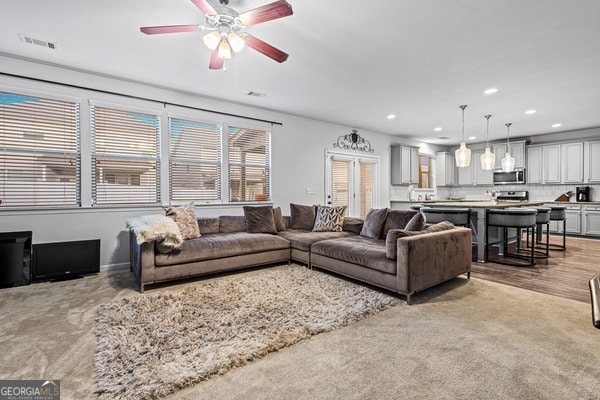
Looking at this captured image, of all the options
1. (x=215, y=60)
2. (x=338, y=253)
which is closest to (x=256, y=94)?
(x=215, y=60)

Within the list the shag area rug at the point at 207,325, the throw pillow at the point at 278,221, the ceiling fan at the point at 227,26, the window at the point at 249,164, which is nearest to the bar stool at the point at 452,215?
the shag area rug at the point at 207,325

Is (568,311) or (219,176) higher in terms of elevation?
(219,176)

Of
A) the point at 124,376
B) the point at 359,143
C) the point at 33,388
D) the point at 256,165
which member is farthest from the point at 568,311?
the point at 359,143

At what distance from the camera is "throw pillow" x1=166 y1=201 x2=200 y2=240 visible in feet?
12.6

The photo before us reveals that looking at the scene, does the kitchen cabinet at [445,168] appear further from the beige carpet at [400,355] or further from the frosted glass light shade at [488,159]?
the beige carpet at [400,355]

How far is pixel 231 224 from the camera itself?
456 centimetres

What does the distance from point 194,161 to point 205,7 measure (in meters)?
2.93

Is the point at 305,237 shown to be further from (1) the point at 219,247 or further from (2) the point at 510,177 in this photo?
(2) the point at 510,177

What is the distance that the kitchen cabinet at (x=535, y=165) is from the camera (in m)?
7.49

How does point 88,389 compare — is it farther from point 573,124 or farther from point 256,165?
point 573,124

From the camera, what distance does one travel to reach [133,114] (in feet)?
13.8

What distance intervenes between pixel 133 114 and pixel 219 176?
1.54 m

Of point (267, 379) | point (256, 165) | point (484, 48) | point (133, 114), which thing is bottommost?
point (267, 379)

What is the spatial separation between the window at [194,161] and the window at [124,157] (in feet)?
0.81
